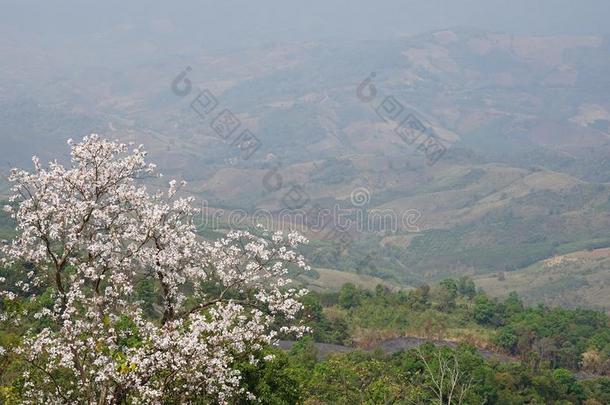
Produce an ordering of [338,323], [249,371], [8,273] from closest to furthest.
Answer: [249,371], [8,273], [338,323]

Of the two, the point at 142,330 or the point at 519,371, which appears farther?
the point at 519,371

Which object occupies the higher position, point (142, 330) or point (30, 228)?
point (30, 228)

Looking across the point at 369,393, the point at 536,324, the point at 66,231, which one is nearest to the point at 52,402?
the point at 66,231

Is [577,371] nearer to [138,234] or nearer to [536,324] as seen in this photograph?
[536,324]

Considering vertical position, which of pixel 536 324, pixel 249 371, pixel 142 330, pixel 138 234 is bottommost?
pixel 536 324

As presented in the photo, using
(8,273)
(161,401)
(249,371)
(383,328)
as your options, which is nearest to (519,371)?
(383,328)

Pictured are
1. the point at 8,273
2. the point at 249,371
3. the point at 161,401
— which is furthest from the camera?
the point at 8,273
